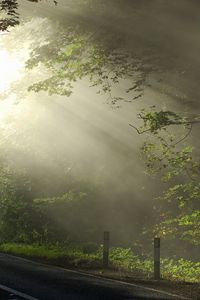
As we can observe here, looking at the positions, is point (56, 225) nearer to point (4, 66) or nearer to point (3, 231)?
point (3, 231)

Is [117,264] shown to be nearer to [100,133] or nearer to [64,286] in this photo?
[64,286]

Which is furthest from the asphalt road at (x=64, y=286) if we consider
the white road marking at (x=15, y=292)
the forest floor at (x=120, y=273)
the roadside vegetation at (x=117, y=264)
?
the roadside vegetation at (x=117, y=264)

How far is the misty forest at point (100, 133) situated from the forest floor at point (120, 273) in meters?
0.14

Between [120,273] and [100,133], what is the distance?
924cm

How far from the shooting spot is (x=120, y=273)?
34.8 ft

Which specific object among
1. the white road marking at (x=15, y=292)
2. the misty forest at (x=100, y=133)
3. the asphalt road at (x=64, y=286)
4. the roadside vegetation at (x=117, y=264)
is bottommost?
the white road marking at (x=15, y=292)

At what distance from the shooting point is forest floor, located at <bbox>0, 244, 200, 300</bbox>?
8625mm

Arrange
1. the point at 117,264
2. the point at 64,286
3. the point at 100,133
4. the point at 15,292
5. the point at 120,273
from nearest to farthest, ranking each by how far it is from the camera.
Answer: the point at 15,292 → the point at 64,286 → the point at 120,273 → the point at 117,264 → the point at 100,133

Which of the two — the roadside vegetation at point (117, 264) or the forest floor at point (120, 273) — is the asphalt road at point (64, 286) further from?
the roadside vegetation at point (117, 264)

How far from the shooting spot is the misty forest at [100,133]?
485 inches

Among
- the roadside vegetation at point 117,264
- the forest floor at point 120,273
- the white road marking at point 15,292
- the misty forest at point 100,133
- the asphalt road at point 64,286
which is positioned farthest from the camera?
the misty forest at point 100,133

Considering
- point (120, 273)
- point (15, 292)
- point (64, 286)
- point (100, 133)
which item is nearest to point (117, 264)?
point (120, 273)

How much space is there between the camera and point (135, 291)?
823 cm

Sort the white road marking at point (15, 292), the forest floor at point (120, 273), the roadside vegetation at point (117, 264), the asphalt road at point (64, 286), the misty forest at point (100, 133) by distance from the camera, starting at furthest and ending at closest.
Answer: the misty forest at point (100, 133)
the roadside vegetation at point (117, 264)
the forest floor at point (120, 273)
the asphalt road at point (64, 286)
the white road marking at point (15, 292)
